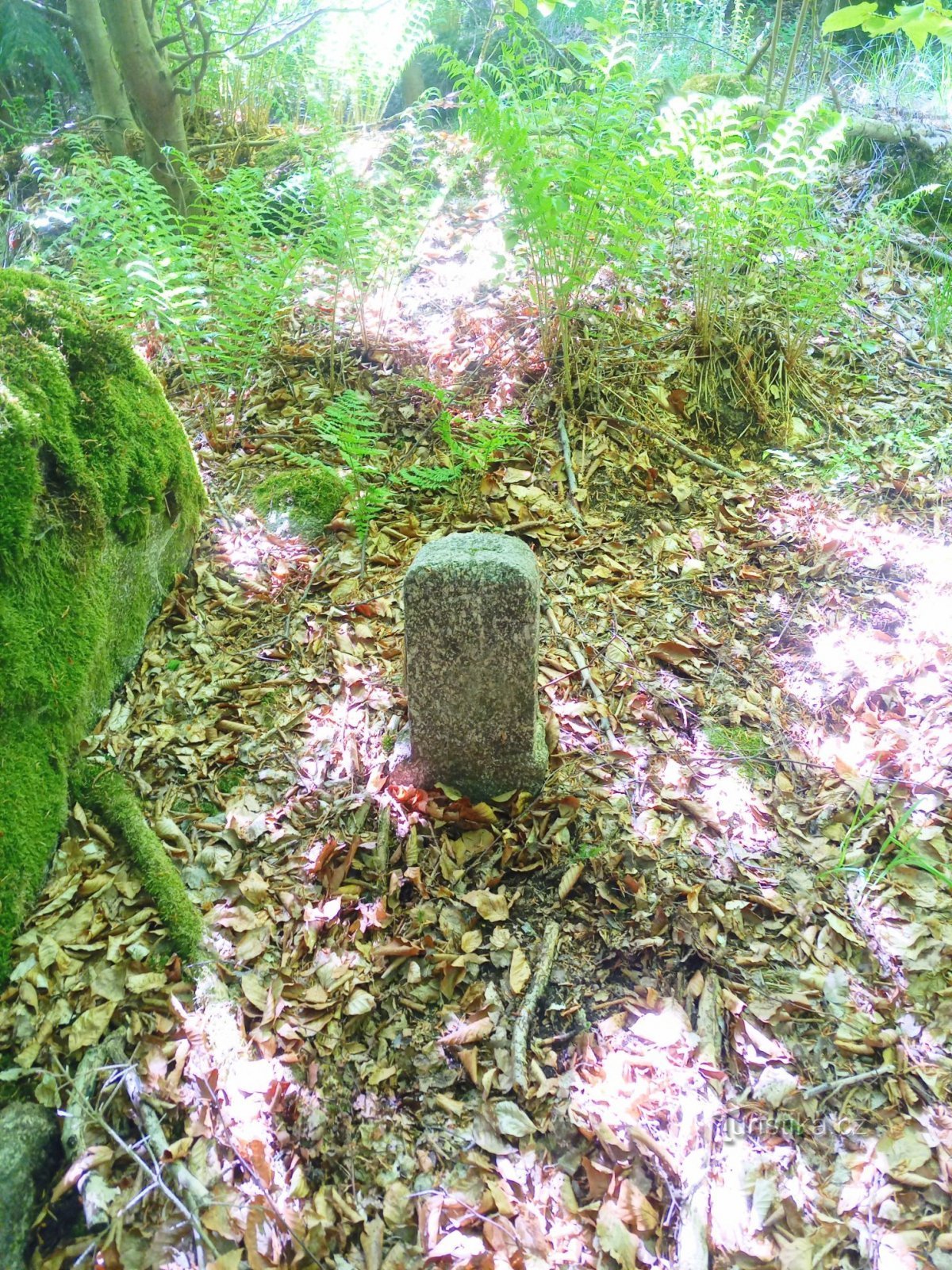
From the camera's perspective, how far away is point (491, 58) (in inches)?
330

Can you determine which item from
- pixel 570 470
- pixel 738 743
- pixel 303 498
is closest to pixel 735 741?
pixel 738 743

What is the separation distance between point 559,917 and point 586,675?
1.12 meters

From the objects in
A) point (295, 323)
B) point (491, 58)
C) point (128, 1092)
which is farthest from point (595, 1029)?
point (491, 58)

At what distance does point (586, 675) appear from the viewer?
3420mm

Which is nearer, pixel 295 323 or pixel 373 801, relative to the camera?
pixel 373 801

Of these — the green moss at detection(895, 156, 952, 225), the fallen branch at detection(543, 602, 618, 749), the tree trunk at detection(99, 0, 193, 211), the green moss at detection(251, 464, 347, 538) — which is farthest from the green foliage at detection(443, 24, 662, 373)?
the green moss at detection(895, 156, 952, 225)

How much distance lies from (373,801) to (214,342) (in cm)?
286

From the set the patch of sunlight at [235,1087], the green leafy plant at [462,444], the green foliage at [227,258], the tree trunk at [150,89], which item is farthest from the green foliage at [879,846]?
the tree trunk at [150,89]

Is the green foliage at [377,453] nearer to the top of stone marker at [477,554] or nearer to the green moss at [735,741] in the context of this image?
the top of stone marker at [477,554]

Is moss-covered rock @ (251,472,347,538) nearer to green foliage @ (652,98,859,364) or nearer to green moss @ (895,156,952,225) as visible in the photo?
green foliage @ (652,98,859,364)

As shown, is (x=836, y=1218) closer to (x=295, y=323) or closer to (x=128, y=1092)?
(x=128, y=1092)

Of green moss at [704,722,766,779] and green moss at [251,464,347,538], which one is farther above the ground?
green moss at [251,464,347,538]

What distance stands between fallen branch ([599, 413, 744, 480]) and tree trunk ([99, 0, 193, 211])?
3.32m

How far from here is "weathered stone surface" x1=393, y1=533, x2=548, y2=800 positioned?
8.20 feet
